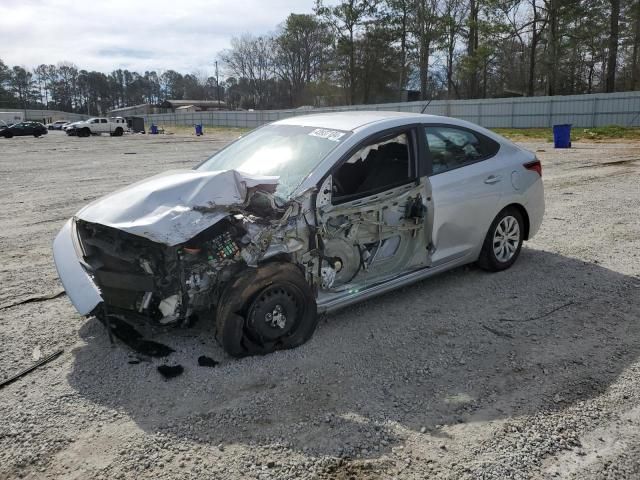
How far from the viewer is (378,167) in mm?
4684

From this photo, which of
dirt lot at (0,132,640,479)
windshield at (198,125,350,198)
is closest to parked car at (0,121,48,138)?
dirt lot at (0,132,640,479)

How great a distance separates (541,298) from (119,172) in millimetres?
12692

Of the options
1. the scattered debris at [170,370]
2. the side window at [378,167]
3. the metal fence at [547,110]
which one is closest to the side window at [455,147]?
the side window at [378,167]

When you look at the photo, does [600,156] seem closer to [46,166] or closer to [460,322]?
[460,322]

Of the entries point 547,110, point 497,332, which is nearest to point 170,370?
point 497,332

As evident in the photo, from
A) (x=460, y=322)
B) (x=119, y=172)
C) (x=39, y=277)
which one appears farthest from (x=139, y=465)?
(x=119, y=172)

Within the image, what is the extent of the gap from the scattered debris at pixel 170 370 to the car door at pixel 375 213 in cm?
118

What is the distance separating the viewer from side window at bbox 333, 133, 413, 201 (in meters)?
4.36

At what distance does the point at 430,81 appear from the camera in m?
54.8

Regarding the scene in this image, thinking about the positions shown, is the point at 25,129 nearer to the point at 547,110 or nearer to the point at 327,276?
the point at 547,110

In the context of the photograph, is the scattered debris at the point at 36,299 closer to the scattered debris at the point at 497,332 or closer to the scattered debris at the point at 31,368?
the scattered debris at the point at 31,368

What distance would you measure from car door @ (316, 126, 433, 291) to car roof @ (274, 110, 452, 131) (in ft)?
0.50

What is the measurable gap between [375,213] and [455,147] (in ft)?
4.18

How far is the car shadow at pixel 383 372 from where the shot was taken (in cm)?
291
